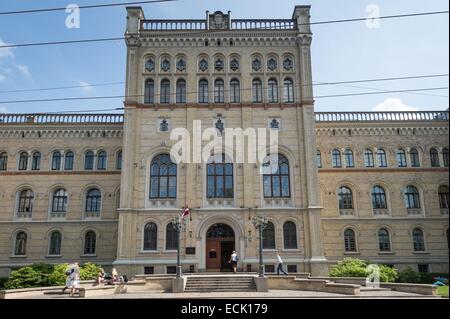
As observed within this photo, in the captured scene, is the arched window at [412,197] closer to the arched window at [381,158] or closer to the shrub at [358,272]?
the arched window at [381,158]

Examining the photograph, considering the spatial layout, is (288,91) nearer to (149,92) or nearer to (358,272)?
(149,92)

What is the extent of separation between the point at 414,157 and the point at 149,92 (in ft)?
81.2

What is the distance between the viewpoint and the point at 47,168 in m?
34.1

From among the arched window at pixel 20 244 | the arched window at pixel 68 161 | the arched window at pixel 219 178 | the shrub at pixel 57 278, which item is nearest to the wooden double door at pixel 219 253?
the arched window at pixel 219 178

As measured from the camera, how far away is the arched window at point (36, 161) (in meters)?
34.2

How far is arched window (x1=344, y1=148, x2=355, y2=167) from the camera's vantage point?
1363 inches

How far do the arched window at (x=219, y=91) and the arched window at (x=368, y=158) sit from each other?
47.1 ft

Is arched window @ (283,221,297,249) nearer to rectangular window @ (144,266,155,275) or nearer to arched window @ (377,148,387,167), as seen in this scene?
rectangular window @ (144,266,155,275)

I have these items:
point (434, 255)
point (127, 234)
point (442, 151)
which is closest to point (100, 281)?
point (127, 234)

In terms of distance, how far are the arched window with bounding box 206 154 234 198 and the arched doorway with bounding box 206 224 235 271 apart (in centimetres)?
251

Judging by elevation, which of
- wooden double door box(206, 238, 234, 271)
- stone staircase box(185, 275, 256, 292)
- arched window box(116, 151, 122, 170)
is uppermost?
arched window box(116, 151, 122, 170)

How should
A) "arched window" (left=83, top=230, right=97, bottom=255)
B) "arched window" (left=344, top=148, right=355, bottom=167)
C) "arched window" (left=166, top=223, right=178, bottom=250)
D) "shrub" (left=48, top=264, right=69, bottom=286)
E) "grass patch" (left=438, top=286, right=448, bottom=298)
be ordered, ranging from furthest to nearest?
"arched window" (left=344, top=148, right=355, bottom=167), "arched window" (left=83, top=230, right=97, bottom=255), "arched window" (left=166, top=223, right=178, bottom=250), "shrub" (left=48, top=264, right=69, bottom=286), "grass patch" (left=438, top=286, right=448, bottom=298)

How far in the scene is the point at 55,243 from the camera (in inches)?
1292

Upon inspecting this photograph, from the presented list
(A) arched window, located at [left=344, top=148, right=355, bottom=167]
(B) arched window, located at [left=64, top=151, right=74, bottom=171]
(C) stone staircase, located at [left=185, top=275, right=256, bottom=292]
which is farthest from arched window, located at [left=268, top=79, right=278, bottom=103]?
(B) arched window, located at [left=64, top=151, right=74, bottom=171]
